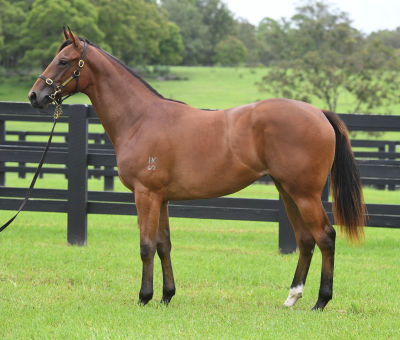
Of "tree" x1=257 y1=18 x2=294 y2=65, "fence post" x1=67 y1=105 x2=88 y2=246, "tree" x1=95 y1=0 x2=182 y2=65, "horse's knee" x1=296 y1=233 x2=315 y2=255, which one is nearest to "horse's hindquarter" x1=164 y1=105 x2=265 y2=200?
"horse's knee" x1=296 y1=233 x2=315 y2=255

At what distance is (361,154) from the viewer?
1128 cm

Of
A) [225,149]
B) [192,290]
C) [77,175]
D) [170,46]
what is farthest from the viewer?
[170,46]

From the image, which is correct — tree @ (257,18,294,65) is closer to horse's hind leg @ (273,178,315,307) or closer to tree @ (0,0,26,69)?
tree @ (0,0,26,69)

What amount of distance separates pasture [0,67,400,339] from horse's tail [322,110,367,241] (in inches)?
27.9

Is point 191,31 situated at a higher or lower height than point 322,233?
higher

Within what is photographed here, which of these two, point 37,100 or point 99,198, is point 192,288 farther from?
point 99,198

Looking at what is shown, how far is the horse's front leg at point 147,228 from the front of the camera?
3.90 meters

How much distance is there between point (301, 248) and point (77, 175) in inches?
141

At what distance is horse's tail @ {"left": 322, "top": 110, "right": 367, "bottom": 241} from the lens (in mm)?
4078

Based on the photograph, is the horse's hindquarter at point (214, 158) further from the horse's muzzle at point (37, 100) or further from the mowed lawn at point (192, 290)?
the horse's muzzle at point (37, 100)

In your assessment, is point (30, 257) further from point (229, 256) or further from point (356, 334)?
point (356, 334)

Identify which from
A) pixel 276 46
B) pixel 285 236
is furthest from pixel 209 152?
pixel 276 46

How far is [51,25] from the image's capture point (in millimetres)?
45438

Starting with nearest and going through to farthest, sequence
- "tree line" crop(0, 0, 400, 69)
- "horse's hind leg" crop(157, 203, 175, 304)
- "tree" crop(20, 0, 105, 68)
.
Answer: "horse's hind leg" crop(157, 203, 175, 304) → "tree line" crop(0, 0, 400, 69) → "tree" crop(20, 0, 105, 68)
